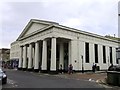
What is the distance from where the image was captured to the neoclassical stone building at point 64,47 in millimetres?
42000

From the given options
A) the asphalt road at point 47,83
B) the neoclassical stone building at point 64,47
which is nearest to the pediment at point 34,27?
the neoclassical stone building at point 64,47

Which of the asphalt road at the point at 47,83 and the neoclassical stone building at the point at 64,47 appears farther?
the neoclassical stone building at the point at 64,47

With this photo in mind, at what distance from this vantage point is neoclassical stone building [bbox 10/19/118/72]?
42.0 m

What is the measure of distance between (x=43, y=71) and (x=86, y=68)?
935 cm

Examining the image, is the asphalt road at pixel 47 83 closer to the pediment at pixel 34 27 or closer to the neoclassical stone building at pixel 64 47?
the neoclassical stone building at pixel 64 47

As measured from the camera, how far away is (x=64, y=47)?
4797cm

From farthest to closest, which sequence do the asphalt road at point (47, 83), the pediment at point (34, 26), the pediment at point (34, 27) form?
the pediment at point (34, 27), the pediment at point (34, 26), the asphalt road at point (47, 83)

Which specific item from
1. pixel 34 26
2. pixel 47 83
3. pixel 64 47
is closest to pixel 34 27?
pixel 34 26

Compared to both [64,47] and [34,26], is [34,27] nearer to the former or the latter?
[34,26]

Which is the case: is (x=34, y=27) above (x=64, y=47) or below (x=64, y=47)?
above

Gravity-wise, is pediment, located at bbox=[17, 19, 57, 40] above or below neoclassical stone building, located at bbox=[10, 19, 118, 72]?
above

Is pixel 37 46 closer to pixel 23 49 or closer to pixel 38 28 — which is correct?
pixel 38 28

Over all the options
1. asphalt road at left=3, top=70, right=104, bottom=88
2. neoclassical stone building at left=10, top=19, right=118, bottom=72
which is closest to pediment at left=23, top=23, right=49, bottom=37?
neoclassical stone building at left=10, top=19, right=118, bottom=72

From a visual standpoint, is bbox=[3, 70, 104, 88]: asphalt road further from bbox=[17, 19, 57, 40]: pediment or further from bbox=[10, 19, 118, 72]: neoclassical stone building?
bbox=[17, 19, 57, 40]: pediment
